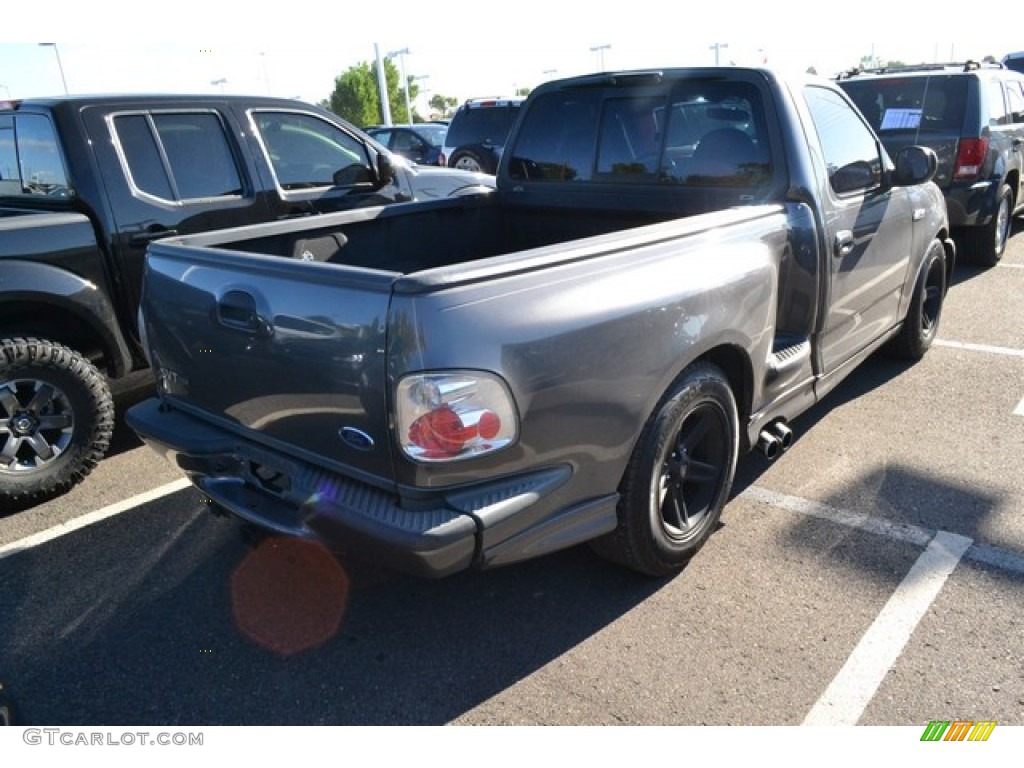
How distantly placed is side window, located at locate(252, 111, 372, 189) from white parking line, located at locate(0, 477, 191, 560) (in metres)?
2.07

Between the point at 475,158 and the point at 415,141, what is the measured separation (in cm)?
437

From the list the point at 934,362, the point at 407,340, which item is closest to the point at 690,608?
the point at 407,340

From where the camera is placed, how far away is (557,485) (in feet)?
7.59

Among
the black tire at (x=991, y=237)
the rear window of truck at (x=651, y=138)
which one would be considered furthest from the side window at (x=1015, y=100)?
the rear window of truck at (x=651, y=138)

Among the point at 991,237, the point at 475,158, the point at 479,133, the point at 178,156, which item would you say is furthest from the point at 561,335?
the point at 479,133

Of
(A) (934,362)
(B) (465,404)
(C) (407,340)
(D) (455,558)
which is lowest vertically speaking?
(A) (934,362)

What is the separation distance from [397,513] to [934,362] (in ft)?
14.6

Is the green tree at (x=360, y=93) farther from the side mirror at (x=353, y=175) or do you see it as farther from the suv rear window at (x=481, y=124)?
the side mirror at (x=353, y=175)

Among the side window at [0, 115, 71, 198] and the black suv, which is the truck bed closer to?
the side window at [0, 115, 71, 198]

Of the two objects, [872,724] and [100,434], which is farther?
[100,434]

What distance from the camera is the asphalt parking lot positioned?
241 centimetres

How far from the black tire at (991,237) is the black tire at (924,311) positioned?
3078 mm

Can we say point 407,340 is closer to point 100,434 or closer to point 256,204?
point 100,434
